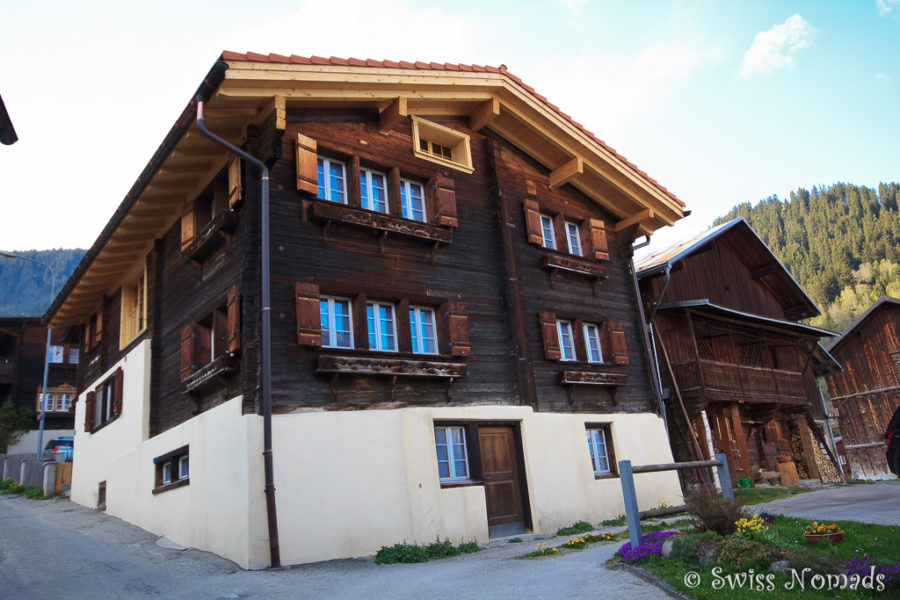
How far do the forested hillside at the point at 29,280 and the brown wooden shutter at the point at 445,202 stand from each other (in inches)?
5378

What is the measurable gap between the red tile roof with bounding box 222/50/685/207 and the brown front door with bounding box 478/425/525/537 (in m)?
7.21

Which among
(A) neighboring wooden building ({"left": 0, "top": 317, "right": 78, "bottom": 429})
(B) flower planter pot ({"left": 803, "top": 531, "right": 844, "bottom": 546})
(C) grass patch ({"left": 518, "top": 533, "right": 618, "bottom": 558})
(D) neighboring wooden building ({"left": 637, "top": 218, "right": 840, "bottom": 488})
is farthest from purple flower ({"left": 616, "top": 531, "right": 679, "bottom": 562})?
(A) neighboring wooden building ({"left": 0, "top": 317, "right": 78, "bottom": 429})

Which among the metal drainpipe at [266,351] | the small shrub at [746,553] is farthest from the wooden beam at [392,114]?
the small shrub at [746,553]

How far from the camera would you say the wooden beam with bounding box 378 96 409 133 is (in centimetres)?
1377

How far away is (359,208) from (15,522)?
11314 millimetres

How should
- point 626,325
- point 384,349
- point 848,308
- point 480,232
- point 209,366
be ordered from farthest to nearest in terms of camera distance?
point 848,308 < point 626,325 < point 480,232 < point 384,349 < point 209,366

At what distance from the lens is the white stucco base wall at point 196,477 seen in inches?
413

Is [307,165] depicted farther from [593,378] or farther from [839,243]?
[839,243]

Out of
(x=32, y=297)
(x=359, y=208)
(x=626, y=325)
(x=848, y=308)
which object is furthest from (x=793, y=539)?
(x=32, y=297)

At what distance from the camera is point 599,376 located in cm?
1605

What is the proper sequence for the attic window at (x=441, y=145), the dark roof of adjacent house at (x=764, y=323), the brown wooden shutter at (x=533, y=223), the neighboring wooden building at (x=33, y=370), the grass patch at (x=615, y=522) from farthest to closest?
the neighboring wooden building at (x=33, y=370), the dark roof of adjacent house at (x=764, y=323), the brown wooden shutter at (x=533, y=223), the attic window at (x=441, y=145), the grass patch at (x=615, y=522)

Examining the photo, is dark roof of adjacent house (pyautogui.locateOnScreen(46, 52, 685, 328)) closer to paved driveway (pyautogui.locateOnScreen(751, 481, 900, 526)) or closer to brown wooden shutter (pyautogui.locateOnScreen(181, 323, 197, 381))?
brown wooden shutter (pyautogui.locateOnScreen(181, 323, 197, 381))

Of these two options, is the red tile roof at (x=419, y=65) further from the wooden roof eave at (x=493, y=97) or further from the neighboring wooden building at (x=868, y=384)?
the neighboring wooden building at (x=868, y=384)

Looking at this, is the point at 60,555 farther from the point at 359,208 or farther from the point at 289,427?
the point at 359,208
